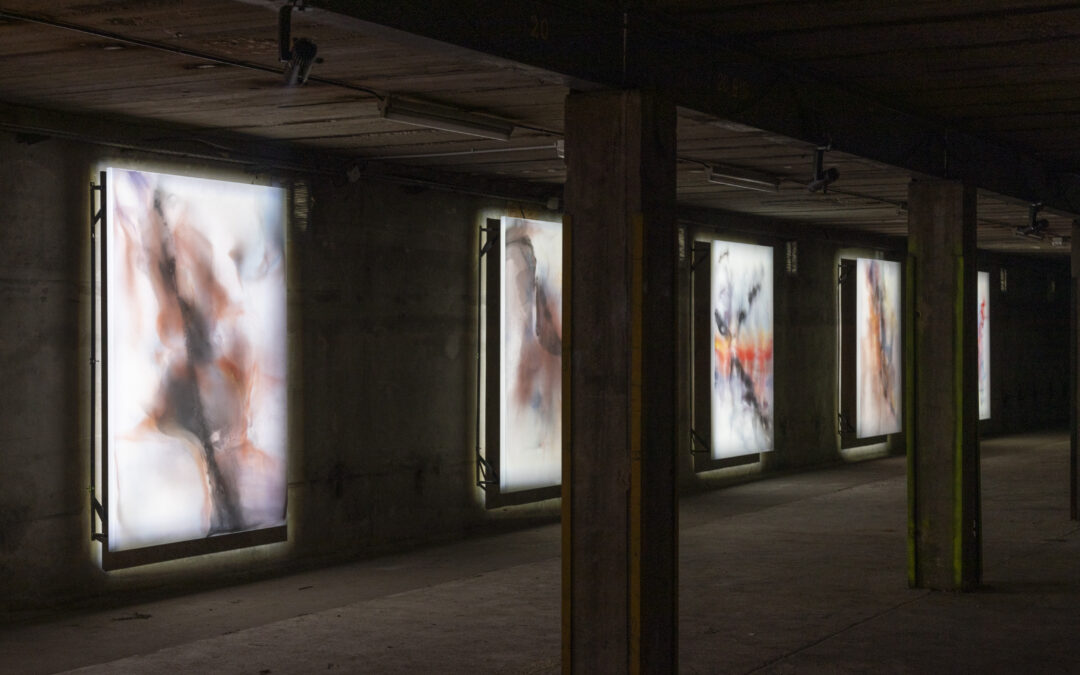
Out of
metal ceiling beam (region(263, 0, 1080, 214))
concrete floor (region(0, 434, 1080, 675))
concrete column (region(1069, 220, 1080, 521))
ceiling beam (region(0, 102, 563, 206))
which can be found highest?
ceiling beam (region(0, 102, 563, 206))

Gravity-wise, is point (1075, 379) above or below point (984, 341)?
below

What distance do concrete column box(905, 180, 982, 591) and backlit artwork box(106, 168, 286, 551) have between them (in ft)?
16.5

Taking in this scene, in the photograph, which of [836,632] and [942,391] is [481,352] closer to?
[942,391]

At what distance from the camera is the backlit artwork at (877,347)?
20203 mm

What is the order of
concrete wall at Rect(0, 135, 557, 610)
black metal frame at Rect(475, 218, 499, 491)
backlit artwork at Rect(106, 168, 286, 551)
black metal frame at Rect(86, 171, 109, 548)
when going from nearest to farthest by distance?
1. concrete wall at Rect(0, 135, 557, 610)
2. black metal frame at Rect(86, 171, 109, 548)
3. backlit artwork at Rect(106, 168, 286, 551)
4. black metal frame at Rect(475, 218, 499, 491)

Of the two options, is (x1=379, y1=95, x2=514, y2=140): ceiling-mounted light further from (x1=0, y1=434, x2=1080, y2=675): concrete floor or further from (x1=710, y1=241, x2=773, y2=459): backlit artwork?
(x1=710, y1=241, x2=773, y2=459): backlit artwork

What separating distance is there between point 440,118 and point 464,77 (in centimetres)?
76

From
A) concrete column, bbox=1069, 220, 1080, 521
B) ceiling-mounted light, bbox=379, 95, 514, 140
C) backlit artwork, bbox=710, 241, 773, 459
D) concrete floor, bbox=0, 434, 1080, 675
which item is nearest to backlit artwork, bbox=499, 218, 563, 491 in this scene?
concrete floor, bbox=0, 434, 1080, 675

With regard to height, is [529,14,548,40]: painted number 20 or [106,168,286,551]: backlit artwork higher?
[529,14,548,40]: painted number 20

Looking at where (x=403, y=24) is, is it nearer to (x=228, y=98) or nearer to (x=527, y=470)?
(x=228, y=98)

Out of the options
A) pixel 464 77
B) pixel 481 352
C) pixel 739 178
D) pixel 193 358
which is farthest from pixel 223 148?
pixel 739 178

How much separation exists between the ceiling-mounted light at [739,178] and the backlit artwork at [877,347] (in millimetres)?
7938

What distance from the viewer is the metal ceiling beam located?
486cm

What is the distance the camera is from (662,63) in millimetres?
6156
